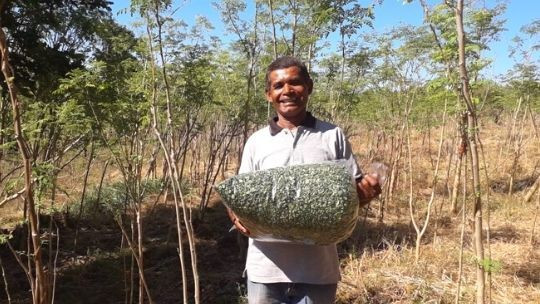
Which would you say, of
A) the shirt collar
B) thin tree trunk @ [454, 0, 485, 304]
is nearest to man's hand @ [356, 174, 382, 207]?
the shirt collar

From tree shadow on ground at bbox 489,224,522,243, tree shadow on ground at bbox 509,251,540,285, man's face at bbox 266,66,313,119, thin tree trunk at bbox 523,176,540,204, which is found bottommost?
tree shadow on ground at bbox 509,251,540,285

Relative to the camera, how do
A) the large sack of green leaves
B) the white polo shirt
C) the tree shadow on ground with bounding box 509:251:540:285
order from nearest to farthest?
the large sack of green leaves → the white polo shirt → the tree shadow on ground with bounding box 509:251:540:285

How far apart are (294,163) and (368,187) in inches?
11.3

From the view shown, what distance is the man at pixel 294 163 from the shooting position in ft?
5.06

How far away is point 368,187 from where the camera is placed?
1376mm

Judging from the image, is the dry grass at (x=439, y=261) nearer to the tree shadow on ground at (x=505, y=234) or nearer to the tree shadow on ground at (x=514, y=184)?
the tree shadow on ground at (x=505, y=234)

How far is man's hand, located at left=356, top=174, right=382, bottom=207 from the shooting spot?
4.48ft

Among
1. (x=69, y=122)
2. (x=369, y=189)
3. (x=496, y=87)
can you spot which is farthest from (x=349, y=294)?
(x=496, y=87)

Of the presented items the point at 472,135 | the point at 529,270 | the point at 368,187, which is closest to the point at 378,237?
the point at 529,270

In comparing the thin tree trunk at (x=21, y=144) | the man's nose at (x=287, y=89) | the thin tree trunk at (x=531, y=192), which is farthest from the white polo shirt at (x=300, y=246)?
the thin tree trunk at (x=531, y=192)

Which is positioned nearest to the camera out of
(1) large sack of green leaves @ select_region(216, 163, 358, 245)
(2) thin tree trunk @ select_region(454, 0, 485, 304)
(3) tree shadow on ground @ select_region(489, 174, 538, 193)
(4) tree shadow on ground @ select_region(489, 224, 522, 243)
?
(1) large sack of green leaves @ select_region(216, 163, 358, 245)

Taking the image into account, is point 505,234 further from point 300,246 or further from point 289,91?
point 289,91

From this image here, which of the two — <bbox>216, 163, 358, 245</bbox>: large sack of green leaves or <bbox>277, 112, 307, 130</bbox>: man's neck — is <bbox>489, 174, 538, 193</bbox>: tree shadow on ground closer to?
<bbox>277, 112, 307, 130</bbox>: man's neck

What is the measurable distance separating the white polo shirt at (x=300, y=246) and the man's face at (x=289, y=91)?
0.21 feet
